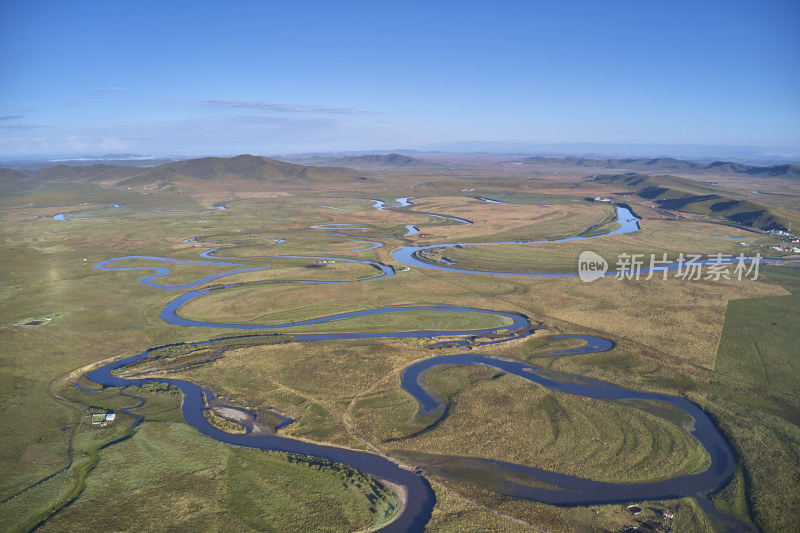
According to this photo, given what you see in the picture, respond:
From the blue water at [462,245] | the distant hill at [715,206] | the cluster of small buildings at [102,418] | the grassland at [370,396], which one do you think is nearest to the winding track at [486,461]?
the grassland at [370,396]

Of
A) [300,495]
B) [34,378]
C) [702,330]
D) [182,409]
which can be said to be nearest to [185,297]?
[34,378]

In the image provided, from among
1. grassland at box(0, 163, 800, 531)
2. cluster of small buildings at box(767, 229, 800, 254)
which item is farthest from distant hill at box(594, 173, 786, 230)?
grassland at box(0, 163, 800, 531)

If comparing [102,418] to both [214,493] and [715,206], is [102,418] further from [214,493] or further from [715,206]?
[715,206]

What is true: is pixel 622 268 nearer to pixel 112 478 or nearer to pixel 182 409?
pixel 182 409

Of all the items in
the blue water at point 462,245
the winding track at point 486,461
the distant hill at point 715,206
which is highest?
the distant hill at point 715,206

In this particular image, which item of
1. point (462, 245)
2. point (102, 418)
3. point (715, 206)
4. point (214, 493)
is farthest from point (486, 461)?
point (715, 206)

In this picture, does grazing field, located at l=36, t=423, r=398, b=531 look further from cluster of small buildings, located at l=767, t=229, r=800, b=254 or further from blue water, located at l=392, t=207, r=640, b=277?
cluster of small buildings, located at l=767, t=229, r=800, b=254

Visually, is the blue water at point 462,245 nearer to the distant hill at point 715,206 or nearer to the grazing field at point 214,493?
the distant hill at point 715,206

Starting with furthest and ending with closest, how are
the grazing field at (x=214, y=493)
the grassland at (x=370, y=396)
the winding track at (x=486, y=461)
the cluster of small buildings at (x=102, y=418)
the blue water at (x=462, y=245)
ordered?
1. the blue water at (x=462, y=245)
2. the cluster of small buildings at (x=102, y=418)
3. the winding track at (x=486, y=461)
4. the grassland at (x=370, y=396)
5. the grazing field at (x=214, y=493)
